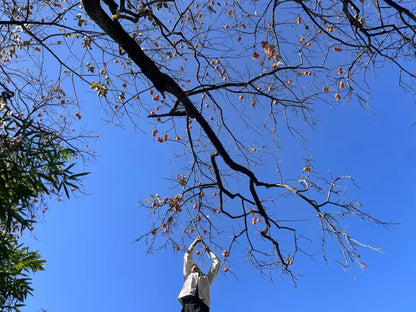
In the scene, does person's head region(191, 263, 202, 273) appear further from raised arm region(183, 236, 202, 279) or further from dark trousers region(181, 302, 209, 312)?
dark trousers region(181, 302, 209, 312)

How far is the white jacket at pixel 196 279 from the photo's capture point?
339cm

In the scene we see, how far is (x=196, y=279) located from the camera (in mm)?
3490

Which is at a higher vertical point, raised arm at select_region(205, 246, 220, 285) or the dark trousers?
raised arm at select_region(205, 246, 220, 285)

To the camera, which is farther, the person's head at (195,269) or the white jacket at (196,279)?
the person's head at (195,269)

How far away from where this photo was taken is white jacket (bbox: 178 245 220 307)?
3.39 metres

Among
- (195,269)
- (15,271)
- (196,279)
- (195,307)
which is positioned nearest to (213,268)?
(195,269)

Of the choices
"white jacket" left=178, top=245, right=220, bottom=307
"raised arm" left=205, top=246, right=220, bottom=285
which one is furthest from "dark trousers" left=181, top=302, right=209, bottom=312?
"raised arm" left=205, top=246, right=220, bottom=285

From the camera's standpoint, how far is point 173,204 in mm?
4043

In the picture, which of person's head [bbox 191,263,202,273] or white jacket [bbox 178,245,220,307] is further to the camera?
person's head [bbox 191,263,202,273]

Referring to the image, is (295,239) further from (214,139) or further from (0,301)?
(0,301)

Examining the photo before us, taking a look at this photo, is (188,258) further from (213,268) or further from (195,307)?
(195,307)

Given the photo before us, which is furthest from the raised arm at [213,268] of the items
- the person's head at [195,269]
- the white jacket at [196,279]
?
the person's head at [195,269]

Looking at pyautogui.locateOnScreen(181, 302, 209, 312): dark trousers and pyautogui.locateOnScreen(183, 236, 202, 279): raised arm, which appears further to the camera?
pyautogui.locateOnScreen(183, 236, 202, 279): raised arm

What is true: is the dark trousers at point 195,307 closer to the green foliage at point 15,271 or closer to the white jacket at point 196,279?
the white jacket at point 196,279
